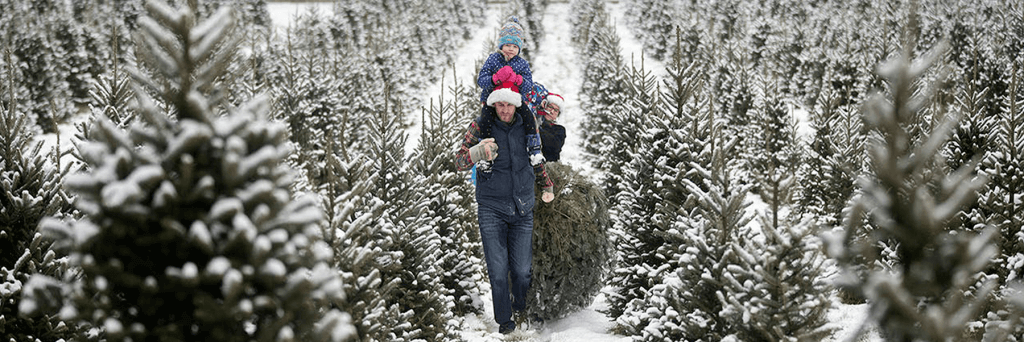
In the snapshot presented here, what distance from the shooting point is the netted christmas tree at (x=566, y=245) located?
5125mm

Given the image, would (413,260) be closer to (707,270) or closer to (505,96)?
(505,96)

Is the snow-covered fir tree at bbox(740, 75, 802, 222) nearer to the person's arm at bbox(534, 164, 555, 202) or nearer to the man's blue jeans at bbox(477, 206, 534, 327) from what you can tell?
the person's arm at bbox(534, 164, 555, 202)

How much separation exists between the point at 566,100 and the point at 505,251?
13.7 m

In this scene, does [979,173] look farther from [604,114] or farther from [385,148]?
[604,114]

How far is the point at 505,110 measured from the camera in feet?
16.1

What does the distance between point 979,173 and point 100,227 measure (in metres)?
6.14

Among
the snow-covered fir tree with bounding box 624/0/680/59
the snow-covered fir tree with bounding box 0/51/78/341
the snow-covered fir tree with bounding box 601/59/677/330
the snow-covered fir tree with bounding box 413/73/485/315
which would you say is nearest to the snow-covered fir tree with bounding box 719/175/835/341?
the snow-covered fir tree with bounding box 601/59/677/330

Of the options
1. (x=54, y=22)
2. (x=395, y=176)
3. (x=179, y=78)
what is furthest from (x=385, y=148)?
(x=54, y=22)

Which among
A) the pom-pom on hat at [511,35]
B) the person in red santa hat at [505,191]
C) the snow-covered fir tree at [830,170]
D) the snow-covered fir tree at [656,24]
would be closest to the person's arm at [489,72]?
the pom-pom on hat at [511,35]

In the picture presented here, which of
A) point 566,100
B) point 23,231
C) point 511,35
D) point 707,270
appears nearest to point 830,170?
point 511,35

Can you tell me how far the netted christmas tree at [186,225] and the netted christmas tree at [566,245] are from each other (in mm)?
3253

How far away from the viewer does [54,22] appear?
16969mm


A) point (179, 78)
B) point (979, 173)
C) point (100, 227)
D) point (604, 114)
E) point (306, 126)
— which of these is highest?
Result: point (604, 114)

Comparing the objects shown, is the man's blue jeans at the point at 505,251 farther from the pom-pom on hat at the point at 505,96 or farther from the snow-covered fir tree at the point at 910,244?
the snow-covered fir tree at the point at 910,244
